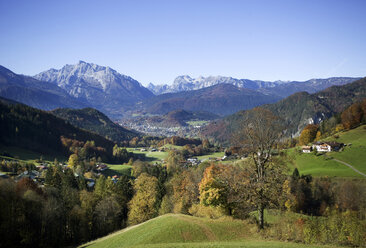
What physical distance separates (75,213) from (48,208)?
6.94m

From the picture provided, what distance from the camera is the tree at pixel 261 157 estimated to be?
28.0 m

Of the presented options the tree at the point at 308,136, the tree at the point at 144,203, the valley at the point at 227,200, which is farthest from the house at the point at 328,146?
the tree at the point at 144,203

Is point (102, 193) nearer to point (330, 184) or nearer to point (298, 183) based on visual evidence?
point (298, 183)

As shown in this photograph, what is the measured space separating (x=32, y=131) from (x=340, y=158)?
179 m

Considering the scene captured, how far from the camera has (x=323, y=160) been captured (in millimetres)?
88000

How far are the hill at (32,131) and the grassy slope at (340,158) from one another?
14800 cm

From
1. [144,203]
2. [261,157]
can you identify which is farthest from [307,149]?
A: [261,157]

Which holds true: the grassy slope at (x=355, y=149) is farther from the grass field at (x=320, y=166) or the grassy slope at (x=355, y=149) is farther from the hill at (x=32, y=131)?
the hill at (x=32, y=131)

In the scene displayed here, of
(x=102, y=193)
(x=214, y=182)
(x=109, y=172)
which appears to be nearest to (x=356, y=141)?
(x=214, y=182)

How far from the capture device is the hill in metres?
156

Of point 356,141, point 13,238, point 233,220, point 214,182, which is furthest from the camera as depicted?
point 356,141

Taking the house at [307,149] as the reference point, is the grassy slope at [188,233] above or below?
below

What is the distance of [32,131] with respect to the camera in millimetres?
168500

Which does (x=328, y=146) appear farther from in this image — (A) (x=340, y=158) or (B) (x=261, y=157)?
(B) (x=261, y=157)
